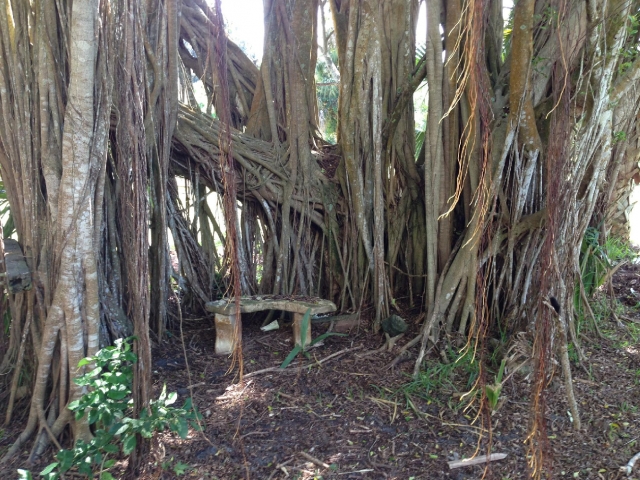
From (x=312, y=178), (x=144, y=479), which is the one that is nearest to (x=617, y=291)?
(x=312, y=178)

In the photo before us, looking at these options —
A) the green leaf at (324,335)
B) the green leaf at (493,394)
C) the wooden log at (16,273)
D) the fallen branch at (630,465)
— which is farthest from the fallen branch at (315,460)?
the wooden log at (16,273)

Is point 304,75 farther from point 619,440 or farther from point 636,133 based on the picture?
point 619,440

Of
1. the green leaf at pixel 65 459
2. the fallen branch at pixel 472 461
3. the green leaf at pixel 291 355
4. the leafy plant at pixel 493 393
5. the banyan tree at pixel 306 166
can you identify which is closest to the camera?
the green leaf at pixel 65 459

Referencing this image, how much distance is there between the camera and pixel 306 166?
390 centimetres

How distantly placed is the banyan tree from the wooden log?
0.19 ft

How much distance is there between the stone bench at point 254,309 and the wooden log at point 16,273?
3.85 ft

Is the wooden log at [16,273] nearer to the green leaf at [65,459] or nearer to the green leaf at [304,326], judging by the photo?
the green leaf at [65,459]

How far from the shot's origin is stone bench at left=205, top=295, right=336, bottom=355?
339 centimetres

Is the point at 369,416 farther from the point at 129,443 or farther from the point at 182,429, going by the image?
the point at 129,443

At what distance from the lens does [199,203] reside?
402cm

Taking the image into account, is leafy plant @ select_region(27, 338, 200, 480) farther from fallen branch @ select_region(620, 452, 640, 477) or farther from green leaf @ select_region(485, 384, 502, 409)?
fallen branch @ select_region(620, 452, 640, 477)

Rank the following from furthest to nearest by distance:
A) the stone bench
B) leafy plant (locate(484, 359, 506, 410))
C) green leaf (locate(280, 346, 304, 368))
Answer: the stone bench < green leaf (locate(280, 346, 304, 368)) < leafy plant (locate(484, 359, 506, 410))

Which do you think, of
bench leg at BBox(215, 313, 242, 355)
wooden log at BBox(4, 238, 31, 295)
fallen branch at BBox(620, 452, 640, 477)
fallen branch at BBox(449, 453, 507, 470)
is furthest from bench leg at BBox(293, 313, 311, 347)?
fallen branch at BBox(620, 452, 640, 477)

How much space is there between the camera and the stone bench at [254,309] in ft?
11.1
